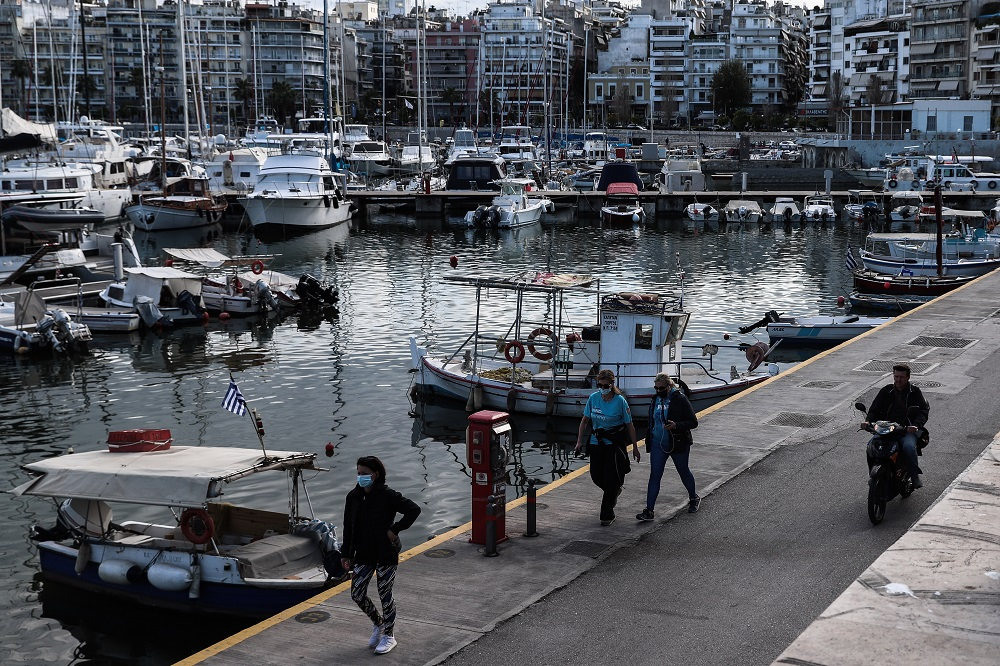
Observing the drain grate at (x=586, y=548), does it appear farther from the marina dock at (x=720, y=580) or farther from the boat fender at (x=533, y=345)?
the boat fender at (x=533, y=345)

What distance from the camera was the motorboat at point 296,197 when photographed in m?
69.1

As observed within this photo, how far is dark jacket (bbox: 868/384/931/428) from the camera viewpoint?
14141mm

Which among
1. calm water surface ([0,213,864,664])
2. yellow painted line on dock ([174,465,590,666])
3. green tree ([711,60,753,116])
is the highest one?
green tree ([711,60,753,116])

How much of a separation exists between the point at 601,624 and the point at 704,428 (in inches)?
325

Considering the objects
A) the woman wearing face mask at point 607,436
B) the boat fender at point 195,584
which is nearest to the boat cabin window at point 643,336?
the woman wearing face mask at point 607,436

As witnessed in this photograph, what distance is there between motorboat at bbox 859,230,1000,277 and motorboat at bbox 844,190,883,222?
25508 mm

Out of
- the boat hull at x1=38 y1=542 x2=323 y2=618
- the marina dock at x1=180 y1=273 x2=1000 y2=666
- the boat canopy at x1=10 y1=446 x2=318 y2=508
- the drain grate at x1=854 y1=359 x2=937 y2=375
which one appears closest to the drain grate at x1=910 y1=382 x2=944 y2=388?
the drain grate at x1=854 y1=359 x2=937 y2=375

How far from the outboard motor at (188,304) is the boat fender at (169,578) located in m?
25.4

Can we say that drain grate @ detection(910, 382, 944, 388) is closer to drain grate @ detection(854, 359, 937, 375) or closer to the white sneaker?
drain grate @ detection(854, 359, 937, 375)

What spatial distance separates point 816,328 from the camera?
114 feet

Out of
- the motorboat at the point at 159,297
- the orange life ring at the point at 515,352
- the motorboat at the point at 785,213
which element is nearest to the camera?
the orange life ring at the point at 515,352

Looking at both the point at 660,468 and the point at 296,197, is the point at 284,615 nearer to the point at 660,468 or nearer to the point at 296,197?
the point at 660,468

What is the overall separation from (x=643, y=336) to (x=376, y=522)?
15.1 m

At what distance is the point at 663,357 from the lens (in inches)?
1002
